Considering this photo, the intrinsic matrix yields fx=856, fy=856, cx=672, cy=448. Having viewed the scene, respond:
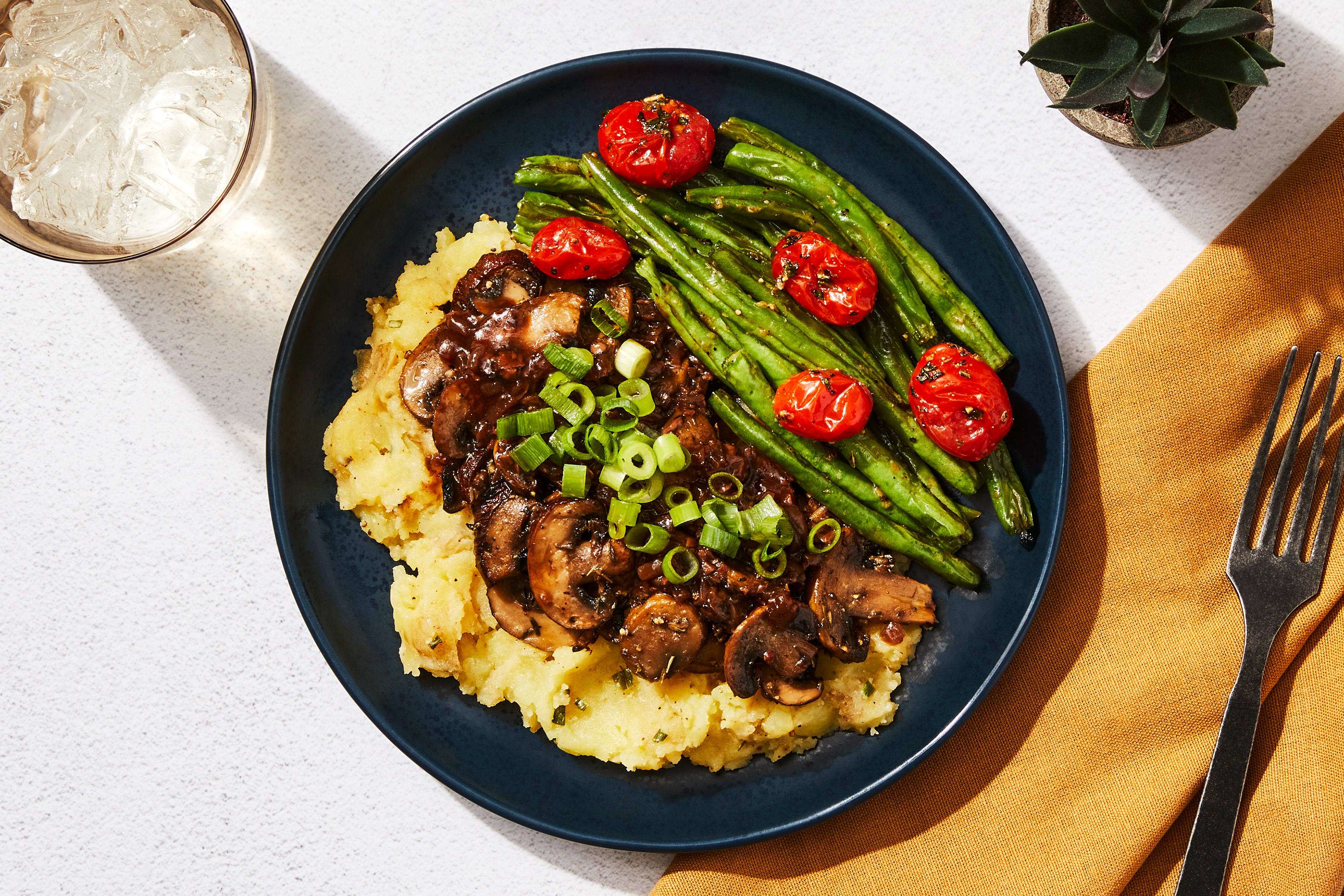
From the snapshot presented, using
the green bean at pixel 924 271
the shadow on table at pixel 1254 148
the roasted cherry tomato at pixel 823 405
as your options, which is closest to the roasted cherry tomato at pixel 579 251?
the green bean at pixel 924 271

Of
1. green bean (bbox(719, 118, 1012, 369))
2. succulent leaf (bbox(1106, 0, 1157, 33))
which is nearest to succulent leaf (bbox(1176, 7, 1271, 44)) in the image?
succulent leaf (bbox(1106, 0, 1157, 33))

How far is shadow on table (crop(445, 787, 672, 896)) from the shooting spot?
16.6ft

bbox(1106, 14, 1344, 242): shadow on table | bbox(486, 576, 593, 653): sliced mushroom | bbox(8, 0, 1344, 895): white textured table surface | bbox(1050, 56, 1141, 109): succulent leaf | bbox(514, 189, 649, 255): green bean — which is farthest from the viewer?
bbox(8, 0, 1344, 895): white textured table surface

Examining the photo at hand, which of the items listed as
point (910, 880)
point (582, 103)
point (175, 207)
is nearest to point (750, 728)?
point (910, 880)

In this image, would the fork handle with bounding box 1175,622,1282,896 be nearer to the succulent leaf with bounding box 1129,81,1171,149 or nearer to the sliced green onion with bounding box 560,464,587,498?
the succulent leaf with bounding box 1129,81,1171,149

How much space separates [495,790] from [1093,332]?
13.9ft

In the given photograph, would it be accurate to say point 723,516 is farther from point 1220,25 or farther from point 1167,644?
point 1220,25

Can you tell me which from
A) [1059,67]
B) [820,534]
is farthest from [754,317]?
[1059,67]

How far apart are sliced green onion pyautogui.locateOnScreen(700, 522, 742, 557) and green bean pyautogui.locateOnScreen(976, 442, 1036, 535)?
140cm

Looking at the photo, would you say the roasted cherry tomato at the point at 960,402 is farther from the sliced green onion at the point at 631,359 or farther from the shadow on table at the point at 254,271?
the shadow on table at the point at 254,271

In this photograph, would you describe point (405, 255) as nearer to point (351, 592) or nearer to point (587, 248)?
point (587, 248)

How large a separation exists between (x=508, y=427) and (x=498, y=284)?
0.77 meters

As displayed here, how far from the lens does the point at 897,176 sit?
461 cm

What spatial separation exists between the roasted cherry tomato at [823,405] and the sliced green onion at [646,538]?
33.0 inches
